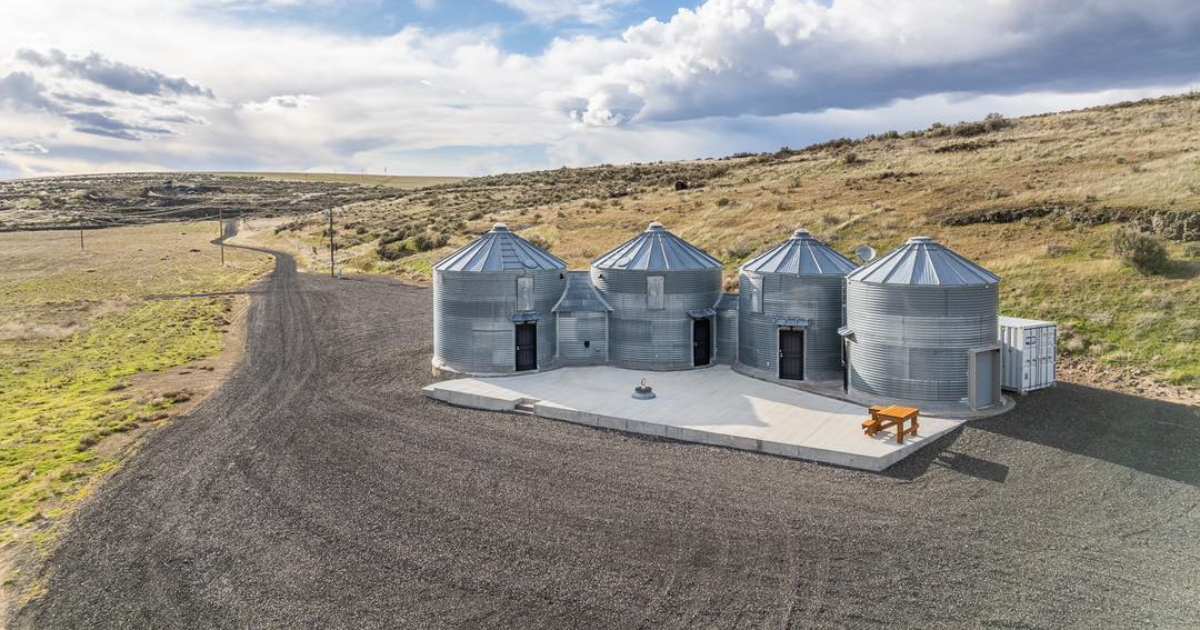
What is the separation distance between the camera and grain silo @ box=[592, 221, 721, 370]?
23359 millimetres

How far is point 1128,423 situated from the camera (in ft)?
54.7

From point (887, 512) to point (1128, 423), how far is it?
8.79 metres

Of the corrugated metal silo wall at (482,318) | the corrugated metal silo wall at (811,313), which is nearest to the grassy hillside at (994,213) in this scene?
the corrugated metal silo wall at (811,313)

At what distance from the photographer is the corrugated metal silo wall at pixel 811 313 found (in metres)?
21.2

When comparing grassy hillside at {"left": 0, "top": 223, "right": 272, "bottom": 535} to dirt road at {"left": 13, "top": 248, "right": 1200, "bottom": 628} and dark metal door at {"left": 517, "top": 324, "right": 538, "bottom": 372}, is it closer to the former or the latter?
dirt road at {"left": 13, "top": 248, "right": 1200, "bottom": 628}

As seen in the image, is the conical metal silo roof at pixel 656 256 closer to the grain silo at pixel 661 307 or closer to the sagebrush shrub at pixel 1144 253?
the grain silo at pixel 661 307

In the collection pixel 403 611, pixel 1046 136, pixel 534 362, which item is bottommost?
pixel 403 611

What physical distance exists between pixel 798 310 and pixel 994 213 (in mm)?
19441

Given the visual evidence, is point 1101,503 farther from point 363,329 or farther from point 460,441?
point 363,329

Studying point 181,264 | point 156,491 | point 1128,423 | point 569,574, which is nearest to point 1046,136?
point 1128,423

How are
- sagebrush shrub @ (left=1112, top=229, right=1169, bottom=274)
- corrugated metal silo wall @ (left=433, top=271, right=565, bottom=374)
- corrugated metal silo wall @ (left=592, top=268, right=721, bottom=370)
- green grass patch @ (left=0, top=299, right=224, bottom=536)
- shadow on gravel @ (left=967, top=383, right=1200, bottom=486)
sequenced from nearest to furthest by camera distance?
1. shadow on gravel @ (left=967, top=383, right=1200, bottom=486)
2. green grass patch @ (left=0, top=299, right=224, bottom=536)
3. corrugated metal silo wall @ (left=433, top=271, right=565, bottom=374)
4. corrugated metal silo wall @ (left=592, top=268, right=721, bottom=370)
5. sagebrush shrub @ (left=1112, top=229, right=1169, bottom=274)

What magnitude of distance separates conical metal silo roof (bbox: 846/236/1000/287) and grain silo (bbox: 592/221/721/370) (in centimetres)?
582

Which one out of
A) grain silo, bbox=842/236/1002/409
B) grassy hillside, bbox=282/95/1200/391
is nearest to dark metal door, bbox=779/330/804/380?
grain silo, bbox=842/236/1002/409

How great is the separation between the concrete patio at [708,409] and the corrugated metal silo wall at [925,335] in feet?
3.39
